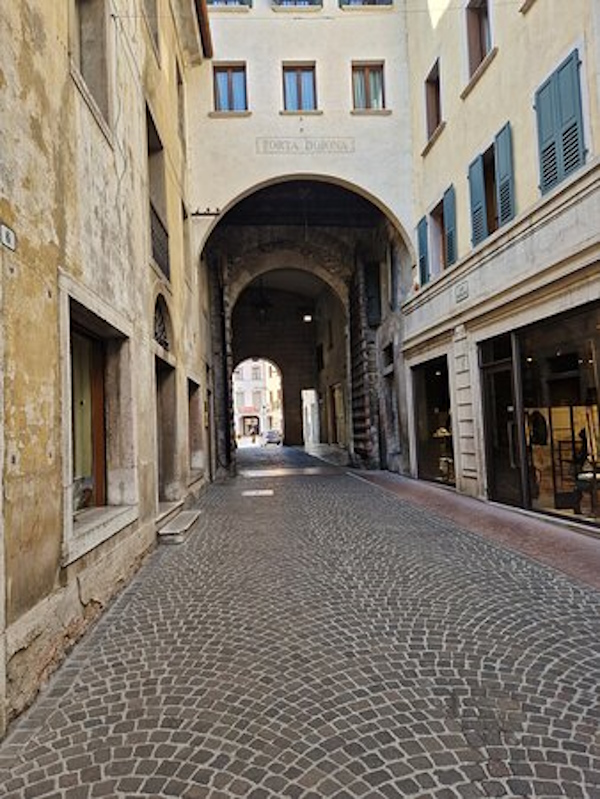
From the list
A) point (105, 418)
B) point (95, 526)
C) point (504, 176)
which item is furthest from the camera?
point (504, 176)

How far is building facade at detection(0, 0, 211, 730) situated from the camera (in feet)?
9.54

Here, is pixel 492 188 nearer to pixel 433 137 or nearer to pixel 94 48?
pixel 433 137

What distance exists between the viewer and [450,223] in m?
9.95

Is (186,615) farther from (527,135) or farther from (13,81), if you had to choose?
(527,135)

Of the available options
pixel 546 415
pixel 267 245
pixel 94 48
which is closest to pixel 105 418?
pixel 94 48

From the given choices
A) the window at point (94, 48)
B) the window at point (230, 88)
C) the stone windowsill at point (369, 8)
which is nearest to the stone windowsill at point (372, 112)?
the stone windowsill at point (369, 8)

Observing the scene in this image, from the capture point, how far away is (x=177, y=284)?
891cm

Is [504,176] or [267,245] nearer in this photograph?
[504,176]

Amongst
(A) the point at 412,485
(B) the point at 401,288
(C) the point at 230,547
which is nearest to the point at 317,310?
(B) the point at 401,288

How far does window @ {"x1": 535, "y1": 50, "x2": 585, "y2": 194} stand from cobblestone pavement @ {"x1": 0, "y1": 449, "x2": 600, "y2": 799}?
458 centimetres

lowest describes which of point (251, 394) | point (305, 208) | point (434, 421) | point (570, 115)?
point (434, 421)

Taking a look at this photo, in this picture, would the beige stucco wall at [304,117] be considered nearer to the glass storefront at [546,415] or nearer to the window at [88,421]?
the glass storefront at [546,415]

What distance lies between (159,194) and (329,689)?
755cm

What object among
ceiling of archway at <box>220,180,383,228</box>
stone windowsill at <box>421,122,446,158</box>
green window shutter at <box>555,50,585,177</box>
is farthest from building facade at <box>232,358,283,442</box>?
green window shutter at <box>555,50,585,177</box>
